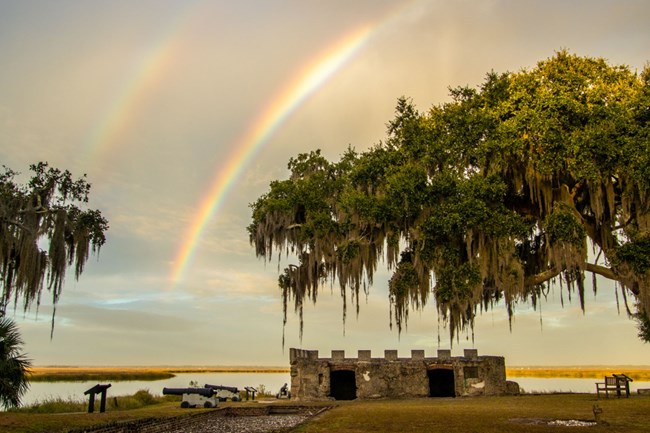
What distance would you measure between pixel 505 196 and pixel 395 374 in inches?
713

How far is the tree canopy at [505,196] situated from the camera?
16.8 m

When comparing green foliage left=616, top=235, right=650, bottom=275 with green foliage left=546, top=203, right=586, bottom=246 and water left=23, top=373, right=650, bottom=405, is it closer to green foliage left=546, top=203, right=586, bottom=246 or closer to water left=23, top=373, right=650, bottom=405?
green foliage left=546, top=203, right=586, bottom=246

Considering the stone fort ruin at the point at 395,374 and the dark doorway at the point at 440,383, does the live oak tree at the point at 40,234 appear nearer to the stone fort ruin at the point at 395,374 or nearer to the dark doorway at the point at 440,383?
the stone fort ruin at the point at 395,374

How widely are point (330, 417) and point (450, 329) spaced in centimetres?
557

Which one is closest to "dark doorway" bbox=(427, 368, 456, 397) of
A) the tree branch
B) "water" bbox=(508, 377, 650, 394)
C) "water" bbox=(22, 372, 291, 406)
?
"water" bbox=(508, 377, 650, 394)

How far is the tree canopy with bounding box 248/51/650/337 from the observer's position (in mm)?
16766

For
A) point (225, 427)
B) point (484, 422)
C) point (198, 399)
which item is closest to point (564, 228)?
point (484, 422)

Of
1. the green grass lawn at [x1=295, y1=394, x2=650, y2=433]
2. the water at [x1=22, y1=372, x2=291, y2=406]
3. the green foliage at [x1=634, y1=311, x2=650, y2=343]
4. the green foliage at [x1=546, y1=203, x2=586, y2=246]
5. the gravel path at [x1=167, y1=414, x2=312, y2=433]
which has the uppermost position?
the green foliage at [x1=546, y1=203, x2=586, y2=246]

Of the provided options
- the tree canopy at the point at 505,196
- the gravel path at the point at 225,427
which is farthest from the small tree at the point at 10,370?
the tree canopy at the point at 505,196

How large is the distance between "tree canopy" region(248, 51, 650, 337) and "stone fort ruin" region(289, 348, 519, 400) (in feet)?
46.1

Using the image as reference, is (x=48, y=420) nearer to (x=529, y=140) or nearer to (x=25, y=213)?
(x=25, y=213)

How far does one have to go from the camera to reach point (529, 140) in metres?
18.0

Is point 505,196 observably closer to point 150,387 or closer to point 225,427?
point 225,427

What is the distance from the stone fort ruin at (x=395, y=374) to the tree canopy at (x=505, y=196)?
14.1m
